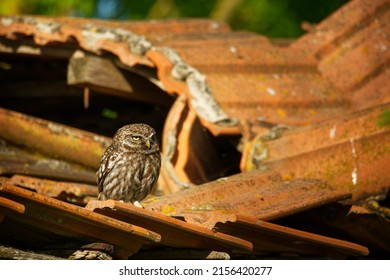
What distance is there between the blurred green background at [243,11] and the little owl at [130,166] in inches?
376

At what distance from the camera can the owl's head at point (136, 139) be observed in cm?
646

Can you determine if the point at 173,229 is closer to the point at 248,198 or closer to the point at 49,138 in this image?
the point at 248,198

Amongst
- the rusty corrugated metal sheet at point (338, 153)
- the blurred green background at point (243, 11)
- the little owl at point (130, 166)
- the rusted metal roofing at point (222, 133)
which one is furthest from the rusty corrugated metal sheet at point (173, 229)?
the blurred green background at point (243, 11)

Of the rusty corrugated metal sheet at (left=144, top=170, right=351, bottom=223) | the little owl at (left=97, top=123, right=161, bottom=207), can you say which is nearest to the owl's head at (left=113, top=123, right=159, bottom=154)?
the little owl at (left=97, top=123, right=161, bottom=207)

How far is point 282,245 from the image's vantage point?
220 inches

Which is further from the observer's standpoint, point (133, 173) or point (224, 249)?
point (133, 173)

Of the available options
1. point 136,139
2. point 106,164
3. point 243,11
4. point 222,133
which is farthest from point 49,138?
point 243,11

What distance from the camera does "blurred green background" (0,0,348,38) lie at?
16.4 m

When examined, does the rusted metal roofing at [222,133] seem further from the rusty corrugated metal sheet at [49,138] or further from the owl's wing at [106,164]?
the owl's wing at [106,164]

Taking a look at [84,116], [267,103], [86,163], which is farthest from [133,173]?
[84,116]

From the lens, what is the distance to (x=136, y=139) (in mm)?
6469

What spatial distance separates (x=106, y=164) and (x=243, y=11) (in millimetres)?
10680

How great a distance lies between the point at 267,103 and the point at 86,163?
4.24 feet
